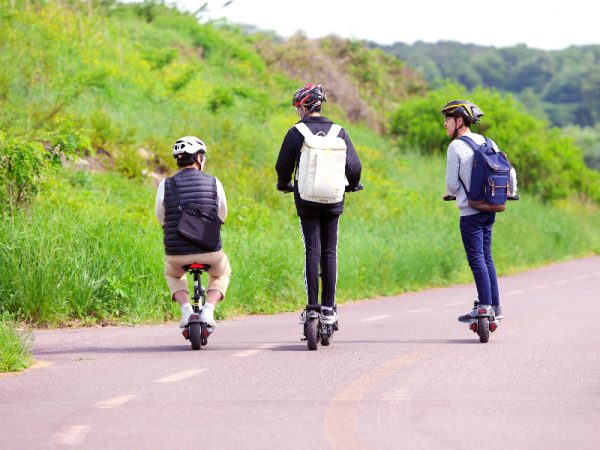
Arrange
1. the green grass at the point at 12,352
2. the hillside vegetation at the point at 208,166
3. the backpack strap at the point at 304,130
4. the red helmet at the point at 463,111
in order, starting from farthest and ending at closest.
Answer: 1. the hillside vegetation at the point at 208,166
2. the red helmet at the point at 463,111
3. the backpack strap at the point at 304,130
4. the green grass at the point at 12,352

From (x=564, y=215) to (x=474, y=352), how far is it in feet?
102

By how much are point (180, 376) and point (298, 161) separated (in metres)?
2.61

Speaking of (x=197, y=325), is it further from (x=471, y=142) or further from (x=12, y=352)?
(x=471, y=142)

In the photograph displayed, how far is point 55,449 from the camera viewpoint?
269 inches

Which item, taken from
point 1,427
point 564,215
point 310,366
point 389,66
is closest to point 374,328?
point 310,366

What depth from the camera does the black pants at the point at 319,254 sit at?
11586 millimetres

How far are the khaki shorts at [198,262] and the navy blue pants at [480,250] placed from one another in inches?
88.4

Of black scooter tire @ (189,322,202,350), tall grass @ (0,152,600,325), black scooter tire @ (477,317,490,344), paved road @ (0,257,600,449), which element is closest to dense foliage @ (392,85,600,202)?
tall grass @ (0,152,600,325)

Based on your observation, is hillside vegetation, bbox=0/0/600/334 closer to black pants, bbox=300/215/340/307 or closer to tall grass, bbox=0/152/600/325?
tall grass, bbox=0/152/600/325

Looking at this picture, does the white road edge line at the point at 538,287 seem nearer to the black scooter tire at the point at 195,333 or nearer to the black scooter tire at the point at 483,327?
the black scooter tire at the point at 483,327

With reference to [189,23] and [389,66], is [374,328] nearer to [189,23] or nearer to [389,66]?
[189,23]

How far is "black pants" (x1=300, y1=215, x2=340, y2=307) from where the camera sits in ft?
38.0

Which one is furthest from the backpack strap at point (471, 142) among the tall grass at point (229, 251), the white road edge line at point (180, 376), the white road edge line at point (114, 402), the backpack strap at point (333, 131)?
the white road edge line at point (114, 402)

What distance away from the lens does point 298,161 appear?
456 inches
